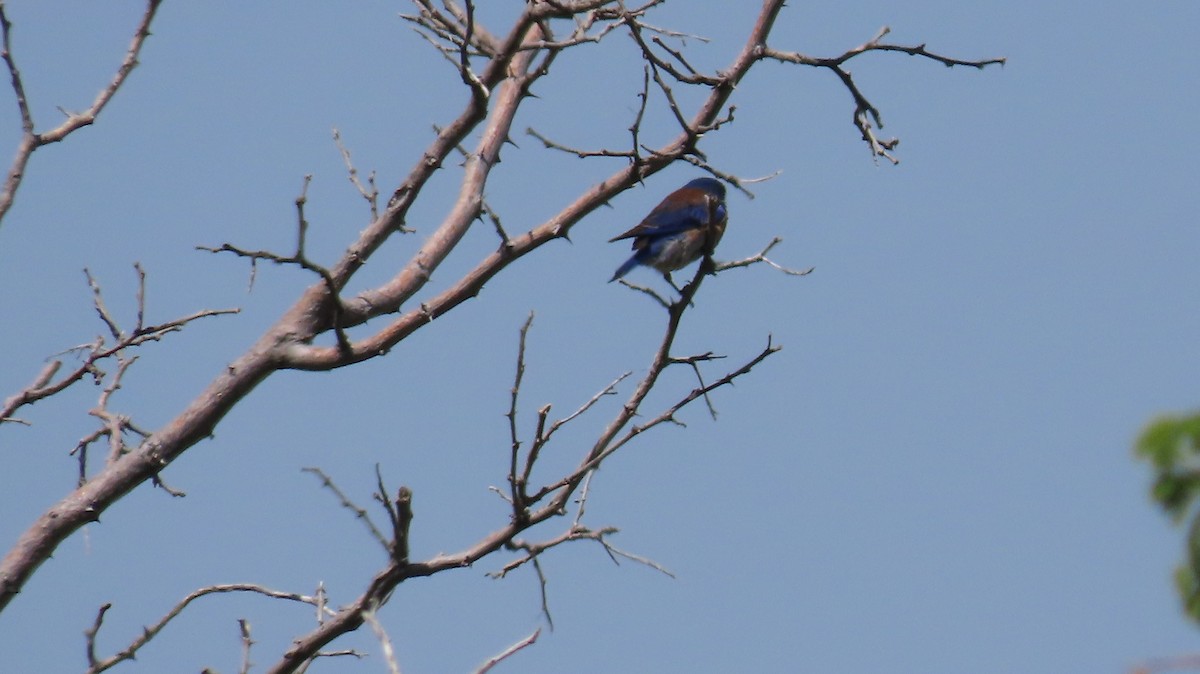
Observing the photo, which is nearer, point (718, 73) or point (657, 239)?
point (718, 73)

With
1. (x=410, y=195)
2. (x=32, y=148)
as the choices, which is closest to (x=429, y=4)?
(x=410, y=195)

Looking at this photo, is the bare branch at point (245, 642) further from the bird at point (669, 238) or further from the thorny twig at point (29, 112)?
the bird at point (669, 238)

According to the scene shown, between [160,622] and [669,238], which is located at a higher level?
[669,238]

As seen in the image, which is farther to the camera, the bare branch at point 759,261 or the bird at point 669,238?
the bird at point 669,238

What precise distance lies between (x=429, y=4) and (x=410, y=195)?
1102 mm

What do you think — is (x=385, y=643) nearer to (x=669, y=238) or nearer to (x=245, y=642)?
(x=245, y=642)

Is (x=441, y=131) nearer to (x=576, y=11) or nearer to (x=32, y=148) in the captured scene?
(x=576, y=11)

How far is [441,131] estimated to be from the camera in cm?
550

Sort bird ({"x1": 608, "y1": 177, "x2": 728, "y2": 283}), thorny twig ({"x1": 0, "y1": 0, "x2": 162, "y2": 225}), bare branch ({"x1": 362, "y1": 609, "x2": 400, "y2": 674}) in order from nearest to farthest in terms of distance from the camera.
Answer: bare branch ({"x1": 362, "y1": 609, "x2": 400, "y2": 674}) → thorny twig ({"x1": 0, "y1": 0, "x2": 162, "y2": 225}) → bird ({"x1": 608, "y1": 177, "x2": 728, "y2": 283})

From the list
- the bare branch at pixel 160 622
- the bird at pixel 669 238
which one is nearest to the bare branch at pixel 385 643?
the bare branch at pixel 160 622

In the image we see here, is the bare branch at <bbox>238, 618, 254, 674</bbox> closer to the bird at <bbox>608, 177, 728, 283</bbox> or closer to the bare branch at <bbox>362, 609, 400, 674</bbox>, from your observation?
the bare branch at <bbox>362, 609, 400, 674</bbox>

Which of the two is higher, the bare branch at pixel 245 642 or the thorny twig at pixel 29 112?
the thorny twig at pixel 29 112

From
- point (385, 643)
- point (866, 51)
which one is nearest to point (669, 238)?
point (866, 51)

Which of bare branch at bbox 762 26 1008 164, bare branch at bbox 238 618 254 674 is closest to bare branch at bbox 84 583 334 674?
bare branch at bbox 238 618 254 674
